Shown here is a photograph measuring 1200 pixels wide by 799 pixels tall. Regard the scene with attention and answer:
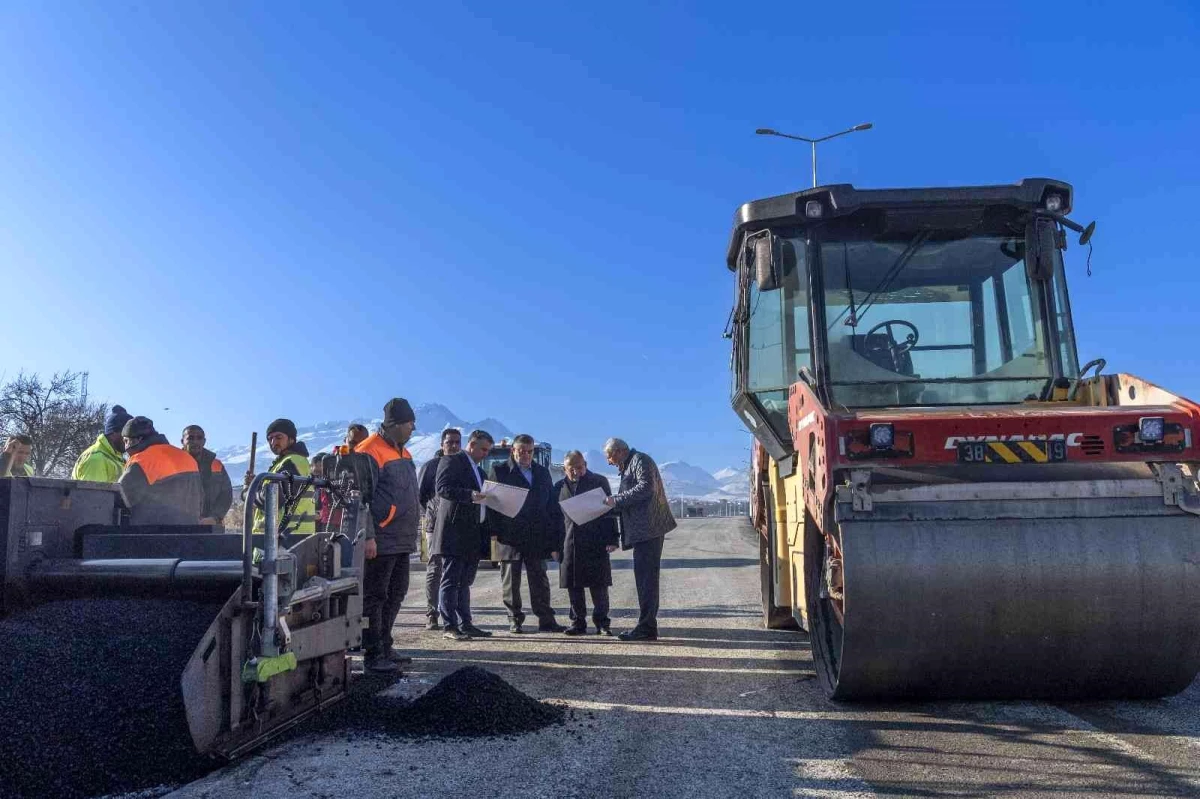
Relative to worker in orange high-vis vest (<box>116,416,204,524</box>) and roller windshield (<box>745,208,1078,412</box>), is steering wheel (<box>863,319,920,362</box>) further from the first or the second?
worker in orange high-vis vest (<box>116,416,204,524</box>)

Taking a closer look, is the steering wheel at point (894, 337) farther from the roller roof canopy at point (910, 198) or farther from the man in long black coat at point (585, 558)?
the man in long black coat at point (585, 558)

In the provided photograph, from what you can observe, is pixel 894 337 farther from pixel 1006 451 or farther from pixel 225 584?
pixel 225 584

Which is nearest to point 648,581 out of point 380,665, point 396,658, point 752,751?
point 396,658

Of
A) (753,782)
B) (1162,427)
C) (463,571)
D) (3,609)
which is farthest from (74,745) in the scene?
(1162,427)

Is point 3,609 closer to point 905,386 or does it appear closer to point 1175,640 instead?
point 905,386

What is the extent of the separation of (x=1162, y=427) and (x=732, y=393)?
3043 mm

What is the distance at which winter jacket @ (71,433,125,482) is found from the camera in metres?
7.34

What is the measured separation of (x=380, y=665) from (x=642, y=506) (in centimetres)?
284

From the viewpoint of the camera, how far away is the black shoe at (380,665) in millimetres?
6277

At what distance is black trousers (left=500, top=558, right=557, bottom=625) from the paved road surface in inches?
85.1

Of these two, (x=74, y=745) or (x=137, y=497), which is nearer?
(x=74, y=745)

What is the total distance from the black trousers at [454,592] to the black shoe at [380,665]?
1.71 metres

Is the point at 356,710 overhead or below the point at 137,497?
below

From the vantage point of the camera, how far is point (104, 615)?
4.76 meters
